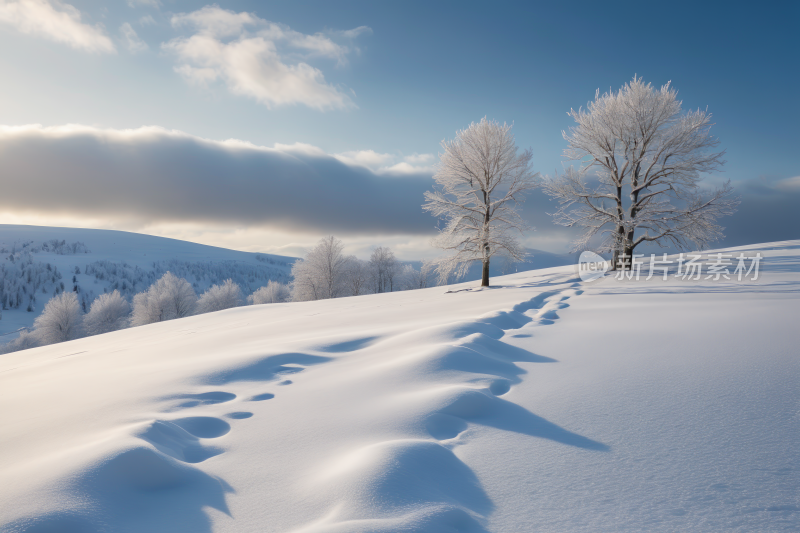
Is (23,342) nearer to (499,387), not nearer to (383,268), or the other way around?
(383,268)

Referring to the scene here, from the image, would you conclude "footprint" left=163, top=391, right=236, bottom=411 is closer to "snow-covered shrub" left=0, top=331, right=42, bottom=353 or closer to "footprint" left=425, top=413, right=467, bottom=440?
"footprint" left=425, top=413, right=467, bottom=440

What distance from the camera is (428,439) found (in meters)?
2.08

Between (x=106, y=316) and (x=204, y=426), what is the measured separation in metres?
54.3

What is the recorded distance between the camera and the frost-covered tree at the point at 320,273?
38344 mm

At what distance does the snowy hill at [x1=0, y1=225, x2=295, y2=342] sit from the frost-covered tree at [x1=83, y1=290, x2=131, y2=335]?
2128cm

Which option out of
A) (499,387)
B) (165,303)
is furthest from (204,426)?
(165,303)

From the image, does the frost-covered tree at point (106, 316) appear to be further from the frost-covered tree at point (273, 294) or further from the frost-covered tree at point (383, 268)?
the frost-covered tree at point (383, 268)

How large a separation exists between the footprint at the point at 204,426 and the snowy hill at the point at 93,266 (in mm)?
74102

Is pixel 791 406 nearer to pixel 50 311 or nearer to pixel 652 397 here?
pixel 652 397

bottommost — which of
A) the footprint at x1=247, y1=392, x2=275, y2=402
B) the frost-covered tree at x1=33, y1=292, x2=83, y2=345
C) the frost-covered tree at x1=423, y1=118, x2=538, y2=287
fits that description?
the frost-covered tree at x1=33, y1=292, x2=83, y2=345

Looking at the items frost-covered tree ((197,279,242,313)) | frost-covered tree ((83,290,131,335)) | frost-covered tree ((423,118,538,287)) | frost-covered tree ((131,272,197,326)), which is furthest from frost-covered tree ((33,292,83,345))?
frost-covered tree ((423,118,538,287))

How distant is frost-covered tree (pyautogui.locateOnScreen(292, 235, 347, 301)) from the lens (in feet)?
126

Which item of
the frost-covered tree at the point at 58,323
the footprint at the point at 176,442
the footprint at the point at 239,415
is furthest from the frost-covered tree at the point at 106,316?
the footprint at the point at 176,442

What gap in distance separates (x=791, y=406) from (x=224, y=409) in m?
3.93
